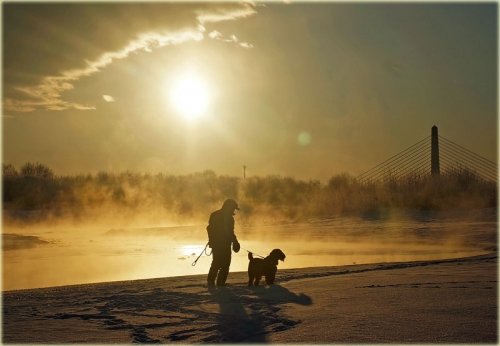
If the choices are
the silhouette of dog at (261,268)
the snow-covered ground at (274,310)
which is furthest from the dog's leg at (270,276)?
the snow-covered ground at (274,310)

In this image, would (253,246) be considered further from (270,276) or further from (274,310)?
(274,310)

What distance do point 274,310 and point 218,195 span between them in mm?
59414

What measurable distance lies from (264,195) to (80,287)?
2044 inches

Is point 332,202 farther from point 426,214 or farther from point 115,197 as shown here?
point 115,197

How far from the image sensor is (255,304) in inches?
429

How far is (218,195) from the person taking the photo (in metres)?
69.6

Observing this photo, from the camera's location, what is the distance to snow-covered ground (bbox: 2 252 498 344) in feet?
27.9

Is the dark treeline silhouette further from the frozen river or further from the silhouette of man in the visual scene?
the silhouette of man

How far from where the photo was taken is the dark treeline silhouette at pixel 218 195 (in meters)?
38.1

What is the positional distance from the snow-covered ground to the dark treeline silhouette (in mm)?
24008

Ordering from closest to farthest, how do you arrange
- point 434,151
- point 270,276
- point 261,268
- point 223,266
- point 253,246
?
point 261,268 < point 270,276 < point 223,266 < point 253,246 < point 434,151

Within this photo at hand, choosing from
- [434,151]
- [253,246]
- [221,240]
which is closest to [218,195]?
[434,151]

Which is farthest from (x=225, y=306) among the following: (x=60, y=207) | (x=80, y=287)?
(x=60, y=207)

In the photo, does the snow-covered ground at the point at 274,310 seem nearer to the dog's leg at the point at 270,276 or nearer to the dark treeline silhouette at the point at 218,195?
the dog's leg at the point at 270,276
